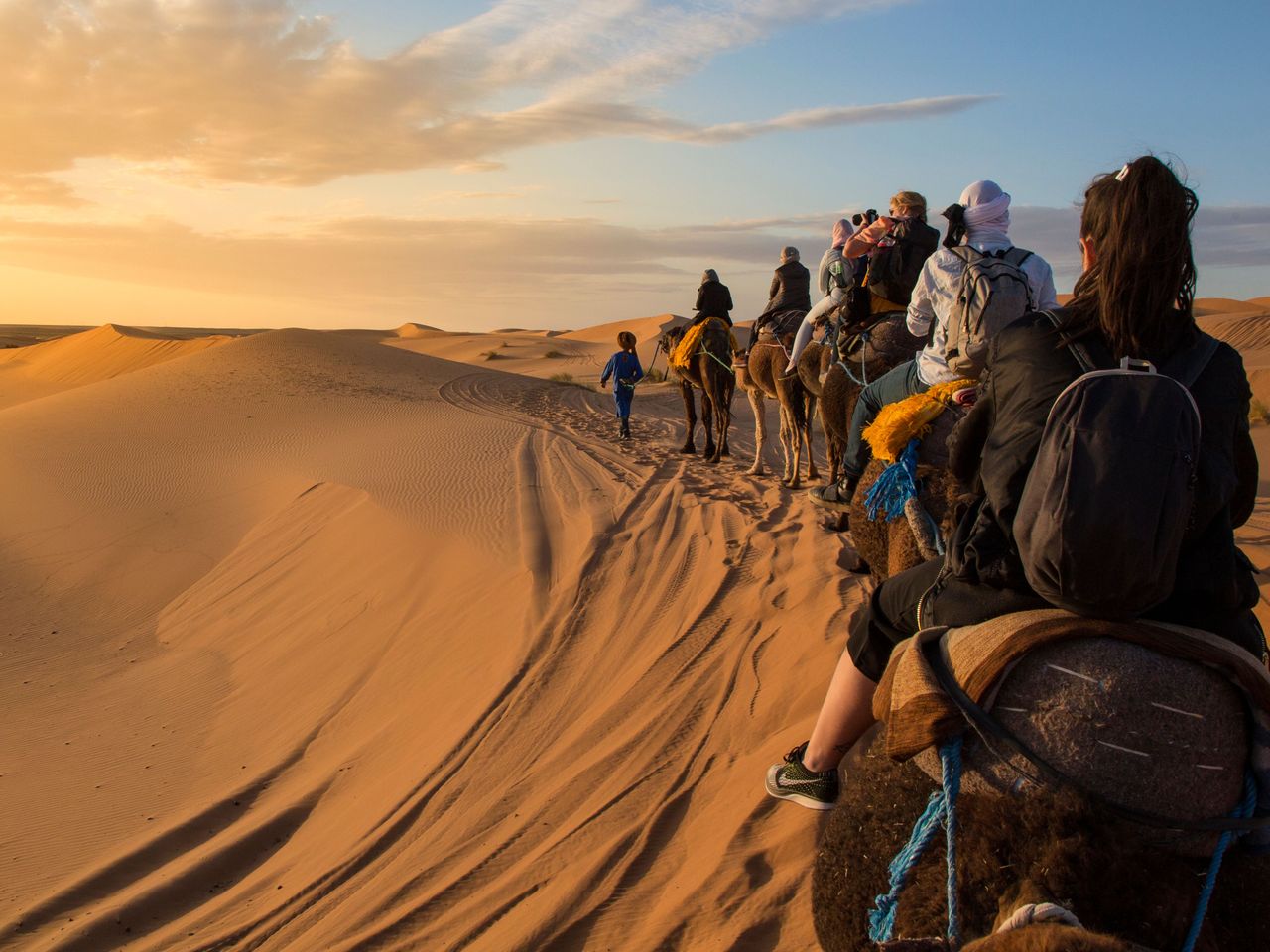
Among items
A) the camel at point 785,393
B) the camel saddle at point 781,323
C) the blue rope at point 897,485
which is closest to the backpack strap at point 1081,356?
the blue rope at point 897,485

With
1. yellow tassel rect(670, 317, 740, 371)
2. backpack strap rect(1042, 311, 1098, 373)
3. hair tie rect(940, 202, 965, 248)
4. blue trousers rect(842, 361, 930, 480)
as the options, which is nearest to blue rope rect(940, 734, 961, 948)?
backpack strap rect(1042, 311, 1098, 373)

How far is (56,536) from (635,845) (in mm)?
9537

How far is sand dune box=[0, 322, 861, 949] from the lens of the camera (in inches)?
171

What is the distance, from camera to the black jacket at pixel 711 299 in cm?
1344

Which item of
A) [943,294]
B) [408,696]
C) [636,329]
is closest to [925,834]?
[943,294]

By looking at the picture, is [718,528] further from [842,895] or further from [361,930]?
[842,895]

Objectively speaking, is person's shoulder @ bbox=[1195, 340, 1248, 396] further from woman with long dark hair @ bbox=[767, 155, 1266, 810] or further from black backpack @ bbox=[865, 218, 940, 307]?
black backpack @ bbox=[865, 218, 940, 307]

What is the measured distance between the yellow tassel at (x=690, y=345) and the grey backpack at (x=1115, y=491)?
11.0 meters

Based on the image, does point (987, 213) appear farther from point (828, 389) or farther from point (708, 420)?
point (708, 420)

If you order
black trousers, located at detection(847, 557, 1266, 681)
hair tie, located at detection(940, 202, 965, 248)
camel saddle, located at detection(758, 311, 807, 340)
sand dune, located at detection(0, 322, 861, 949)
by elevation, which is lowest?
sand dune, located at detection(0, 322, 861, 949)

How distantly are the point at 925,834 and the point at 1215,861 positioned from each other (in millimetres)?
560

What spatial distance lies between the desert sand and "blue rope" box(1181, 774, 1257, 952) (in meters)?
1.84

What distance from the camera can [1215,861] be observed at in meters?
2.02

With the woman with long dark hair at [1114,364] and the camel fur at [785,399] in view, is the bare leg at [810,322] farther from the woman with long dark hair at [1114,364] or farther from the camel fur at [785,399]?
the woman with long dark hair at [1114,364]
